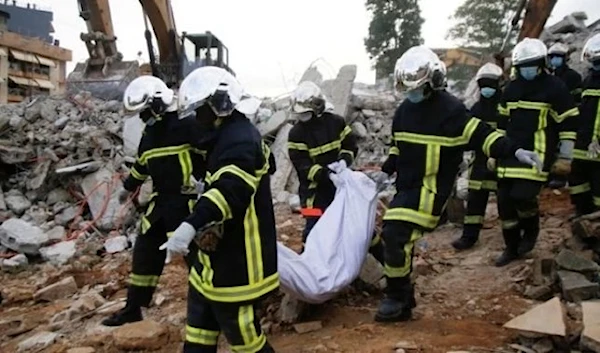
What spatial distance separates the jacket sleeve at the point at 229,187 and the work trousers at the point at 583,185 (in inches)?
140

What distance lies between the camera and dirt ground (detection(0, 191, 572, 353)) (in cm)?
322

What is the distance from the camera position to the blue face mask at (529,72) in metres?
4.28

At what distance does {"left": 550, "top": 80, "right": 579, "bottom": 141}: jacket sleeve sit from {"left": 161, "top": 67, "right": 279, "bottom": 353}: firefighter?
8.40ft

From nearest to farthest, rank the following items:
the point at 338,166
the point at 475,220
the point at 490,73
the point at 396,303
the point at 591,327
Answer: the point at 591,327, the point at 396,303, the point at 338,166, the point at 475,220, the point at 490,73

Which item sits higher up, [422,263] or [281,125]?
[281,125]

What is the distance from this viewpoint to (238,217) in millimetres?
2508

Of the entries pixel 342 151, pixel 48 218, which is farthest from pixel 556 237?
pixel 48 218

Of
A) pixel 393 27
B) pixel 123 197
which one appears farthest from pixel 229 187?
pixel 393 27

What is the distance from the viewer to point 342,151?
4637 mm

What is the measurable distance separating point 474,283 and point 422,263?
51 centimetres

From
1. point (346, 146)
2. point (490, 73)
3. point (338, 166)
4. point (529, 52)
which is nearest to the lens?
point (338, 166)

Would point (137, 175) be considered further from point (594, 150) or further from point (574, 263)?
point (594, 150)

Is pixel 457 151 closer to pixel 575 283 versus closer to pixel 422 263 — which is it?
pixel 575 283

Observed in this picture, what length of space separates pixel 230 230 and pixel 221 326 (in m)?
0.43
